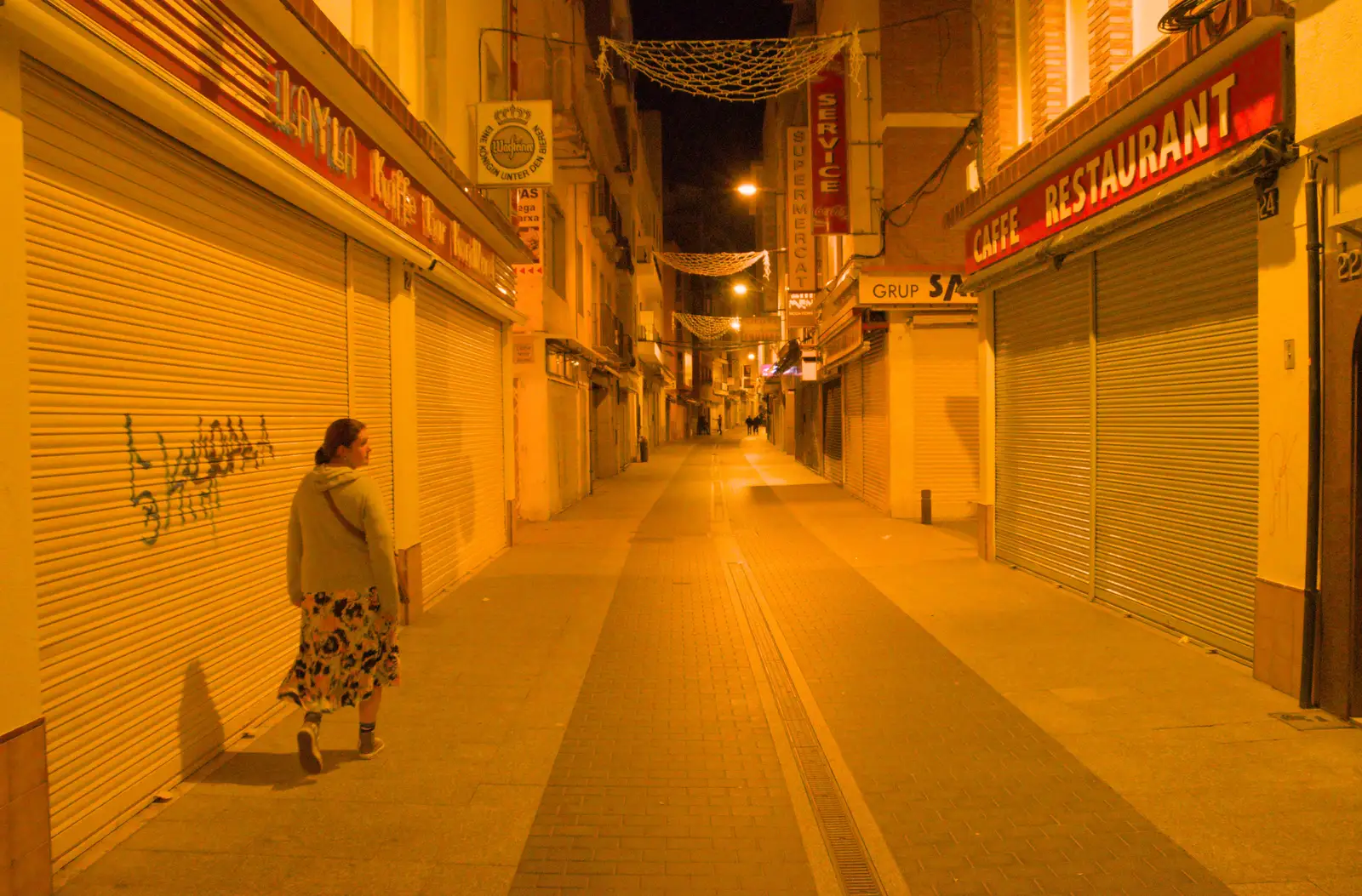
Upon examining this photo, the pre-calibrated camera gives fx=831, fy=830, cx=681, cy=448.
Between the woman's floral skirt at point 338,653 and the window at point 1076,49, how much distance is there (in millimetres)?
8729

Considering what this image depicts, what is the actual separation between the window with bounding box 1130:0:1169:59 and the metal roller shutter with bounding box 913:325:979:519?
7989 mm

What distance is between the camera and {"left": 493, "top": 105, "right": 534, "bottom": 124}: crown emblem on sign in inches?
404

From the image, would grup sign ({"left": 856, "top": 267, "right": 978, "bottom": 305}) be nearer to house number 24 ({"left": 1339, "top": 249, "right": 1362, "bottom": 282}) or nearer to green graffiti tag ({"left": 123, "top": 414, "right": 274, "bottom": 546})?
house number 24 ({"left": 1339, "top": 249, "right": 1362, "bottom": 282})

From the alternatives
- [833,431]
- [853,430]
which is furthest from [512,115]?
[833,431]

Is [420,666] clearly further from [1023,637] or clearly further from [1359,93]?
[1359,93]

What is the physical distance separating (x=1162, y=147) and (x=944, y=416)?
9214 mm

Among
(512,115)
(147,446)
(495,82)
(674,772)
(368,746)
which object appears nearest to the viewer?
(147,446)

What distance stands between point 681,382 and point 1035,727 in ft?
198

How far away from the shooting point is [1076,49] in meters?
9.09

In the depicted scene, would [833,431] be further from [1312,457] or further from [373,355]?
[1312,457]

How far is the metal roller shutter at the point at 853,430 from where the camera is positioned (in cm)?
1894

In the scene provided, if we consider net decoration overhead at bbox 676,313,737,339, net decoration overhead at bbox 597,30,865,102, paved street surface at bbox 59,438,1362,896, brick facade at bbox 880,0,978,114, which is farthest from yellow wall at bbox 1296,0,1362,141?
net decoration overhead at bbox 676,313,737,339

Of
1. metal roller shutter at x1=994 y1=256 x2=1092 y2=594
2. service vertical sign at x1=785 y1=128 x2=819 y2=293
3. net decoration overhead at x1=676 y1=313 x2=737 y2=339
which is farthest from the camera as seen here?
net decoration overhead at x1=676 y1=313 x2=737 y2=339

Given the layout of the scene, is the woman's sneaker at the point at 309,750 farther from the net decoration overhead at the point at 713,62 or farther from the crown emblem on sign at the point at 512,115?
the net decoration overhead at the point at 713,62
